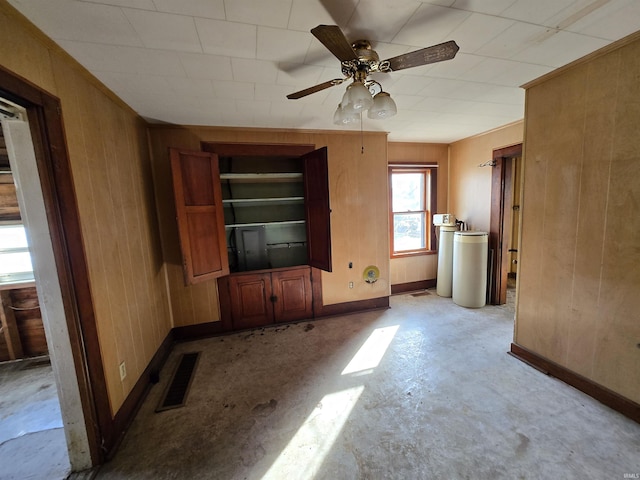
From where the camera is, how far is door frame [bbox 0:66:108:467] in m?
1.33

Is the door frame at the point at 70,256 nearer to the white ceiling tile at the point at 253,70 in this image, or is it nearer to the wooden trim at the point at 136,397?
the wooden trim at the point at 136,397

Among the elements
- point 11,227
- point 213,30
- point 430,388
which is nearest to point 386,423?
point 430,388

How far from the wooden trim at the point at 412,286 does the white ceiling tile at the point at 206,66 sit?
12.0ft

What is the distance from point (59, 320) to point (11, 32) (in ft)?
4.72

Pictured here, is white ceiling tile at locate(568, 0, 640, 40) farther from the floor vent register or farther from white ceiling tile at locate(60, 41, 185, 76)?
the floor vent register

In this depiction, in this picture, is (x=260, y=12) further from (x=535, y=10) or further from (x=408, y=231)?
(x=408, y=231)

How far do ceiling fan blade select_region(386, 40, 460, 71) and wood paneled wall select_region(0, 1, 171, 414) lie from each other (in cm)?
184

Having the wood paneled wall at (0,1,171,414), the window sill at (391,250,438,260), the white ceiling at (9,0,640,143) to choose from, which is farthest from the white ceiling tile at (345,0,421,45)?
the window sill at (391,250,438,260)

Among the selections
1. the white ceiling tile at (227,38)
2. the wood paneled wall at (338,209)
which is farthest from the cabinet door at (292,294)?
the white ceiling tile at (227,38)

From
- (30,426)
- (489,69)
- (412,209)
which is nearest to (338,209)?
(412,209)

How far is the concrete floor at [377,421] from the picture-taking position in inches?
56.7

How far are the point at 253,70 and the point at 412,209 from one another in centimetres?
329

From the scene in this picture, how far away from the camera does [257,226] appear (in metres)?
3.31

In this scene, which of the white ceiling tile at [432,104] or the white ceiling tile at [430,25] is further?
the white ceiling tile at [432,104]
